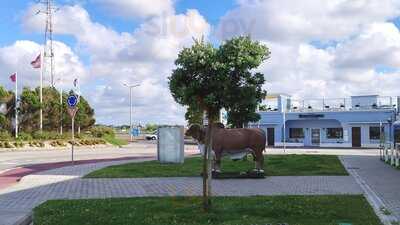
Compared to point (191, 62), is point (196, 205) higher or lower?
lower

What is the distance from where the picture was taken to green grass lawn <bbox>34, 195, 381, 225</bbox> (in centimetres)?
958

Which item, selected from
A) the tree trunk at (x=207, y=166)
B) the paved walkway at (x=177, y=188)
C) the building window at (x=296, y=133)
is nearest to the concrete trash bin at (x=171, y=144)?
the paved walkway at (x=177, y=188)

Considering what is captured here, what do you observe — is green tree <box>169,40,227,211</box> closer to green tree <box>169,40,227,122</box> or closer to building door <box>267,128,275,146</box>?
green tree <box>169,40,227,122</box>

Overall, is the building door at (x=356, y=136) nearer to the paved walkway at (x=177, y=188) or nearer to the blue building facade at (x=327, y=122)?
the blue building facade at (x=327, y=122)

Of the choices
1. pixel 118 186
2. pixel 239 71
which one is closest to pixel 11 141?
pixel 118 186

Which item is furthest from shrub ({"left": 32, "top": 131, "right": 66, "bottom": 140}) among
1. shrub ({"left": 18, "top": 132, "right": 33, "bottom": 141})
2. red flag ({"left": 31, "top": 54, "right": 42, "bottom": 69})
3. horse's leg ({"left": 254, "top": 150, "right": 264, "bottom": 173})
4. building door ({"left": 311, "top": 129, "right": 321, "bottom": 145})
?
horse's leg ({"left": 254, "top": 150, "right": 264, "bottom": 173})

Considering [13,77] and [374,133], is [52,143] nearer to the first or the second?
[13,77]

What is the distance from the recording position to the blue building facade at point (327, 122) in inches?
2457

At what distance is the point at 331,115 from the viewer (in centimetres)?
6431

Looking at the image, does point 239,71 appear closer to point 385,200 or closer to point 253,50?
point 253,50

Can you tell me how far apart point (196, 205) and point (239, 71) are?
2918mm

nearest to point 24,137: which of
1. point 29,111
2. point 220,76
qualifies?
point 29,111

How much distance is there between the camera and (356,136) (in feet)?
208

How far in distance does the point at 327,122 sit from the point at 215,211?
5692 cm
